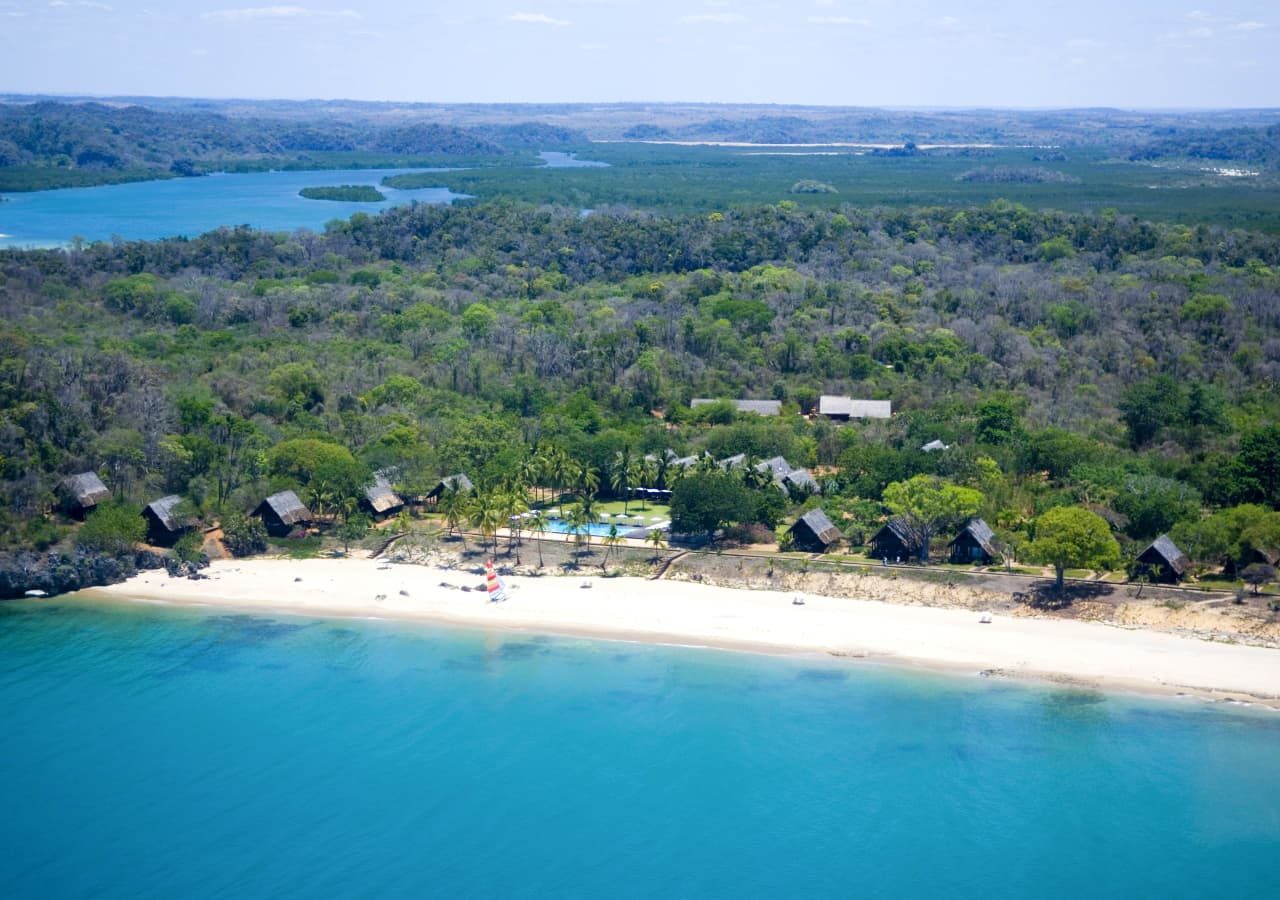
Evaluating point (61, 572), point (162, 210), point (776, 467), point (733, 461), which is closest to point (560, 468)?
point (733, 461)

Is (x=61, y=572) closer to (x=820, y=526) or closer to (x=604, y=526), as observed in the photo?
(x=604, y=526)

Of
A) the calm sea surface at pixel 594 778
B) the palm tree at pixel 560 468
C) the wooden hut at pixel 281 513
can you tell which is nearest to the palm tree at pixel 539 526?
the palm tree at pixel 560 468

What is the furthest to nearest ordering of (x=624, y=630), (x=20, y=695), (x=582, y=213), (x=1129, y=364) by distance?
(x=582, y=213)
(x=1129, y=364)
(x=624, y=630)
(x=20, y=695)

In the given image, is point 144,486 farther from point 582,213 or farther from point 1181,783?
point 582,213

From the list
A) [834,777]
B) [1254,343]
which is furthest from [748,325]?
[834,777]

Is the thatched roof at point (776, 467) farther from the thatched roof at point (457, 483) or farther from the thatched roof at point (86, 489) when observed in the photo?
the thatched roof at point (86, 489)

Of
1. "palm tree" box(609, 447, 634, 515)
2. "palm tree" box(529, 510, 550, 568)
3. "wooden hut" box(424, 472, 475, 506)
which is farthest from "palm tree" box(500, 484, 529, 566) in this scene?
"palm tree" box(609, 447, 634, 515)
